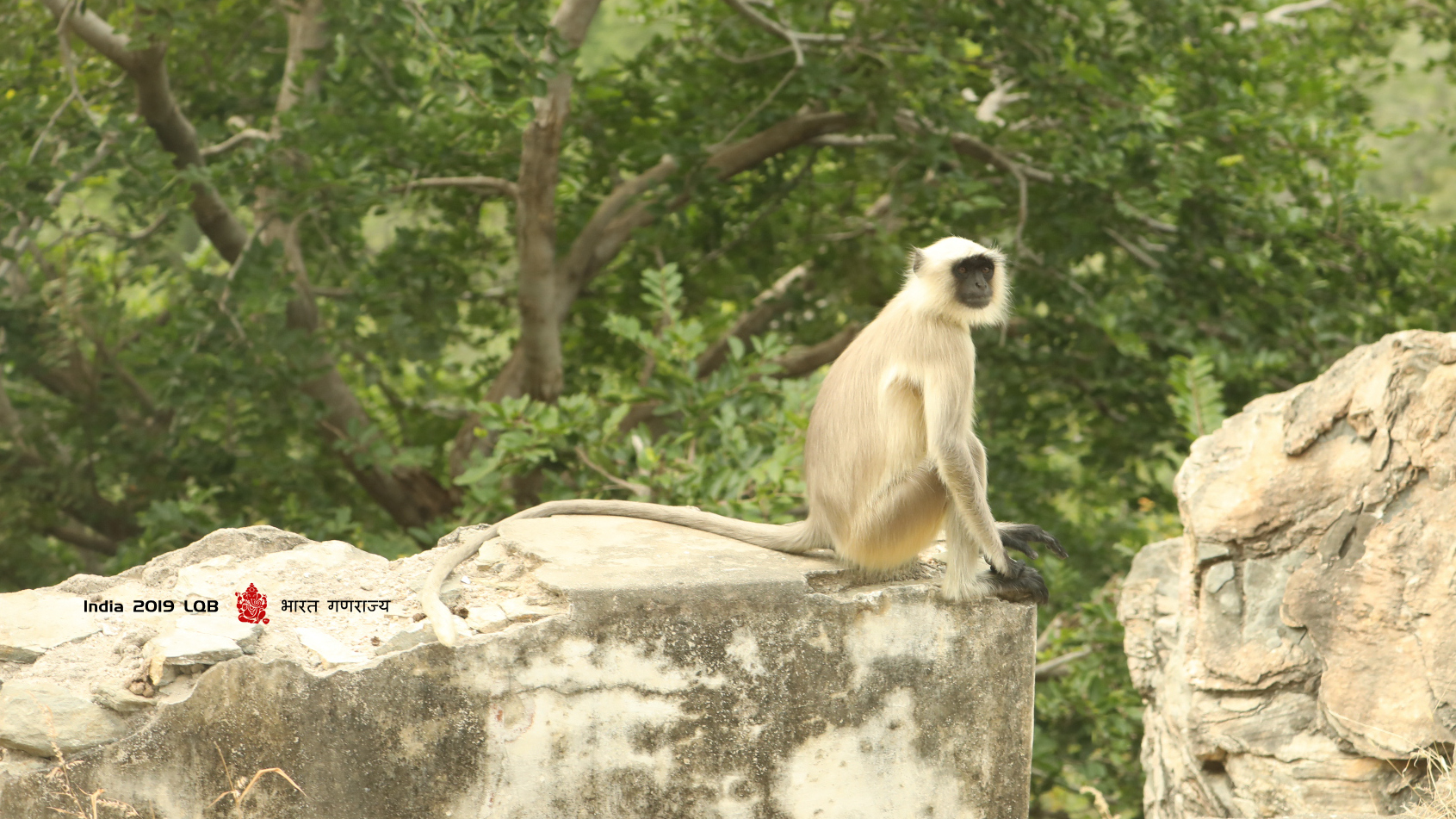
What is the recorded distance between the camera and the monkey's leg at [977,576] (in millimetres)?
2949

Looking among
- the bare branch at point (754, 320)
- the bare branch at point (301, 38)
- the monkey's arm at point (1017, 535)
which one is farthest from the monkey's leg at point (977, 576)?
the bare branch at point (754, 320)

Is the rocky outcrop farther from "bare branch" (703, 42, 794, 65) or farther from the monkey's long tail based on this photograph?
"bare branch" (703, 42, 794, 65)

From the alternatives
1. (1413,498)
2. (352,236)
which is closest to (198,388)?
(352,236)

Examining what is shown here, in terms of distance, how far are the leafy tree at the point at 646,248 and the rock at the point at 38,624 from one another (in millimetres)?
1783

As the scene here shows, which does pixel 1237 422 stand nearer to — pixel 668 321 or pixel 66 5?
pixel 668 321

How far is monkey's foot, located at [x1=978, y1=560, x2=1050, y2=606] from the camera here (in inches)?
118

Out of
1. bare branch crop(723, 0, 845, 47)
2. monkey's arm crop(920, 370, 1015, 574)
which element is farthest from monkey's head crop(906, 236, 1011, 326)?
bare branch crop(723, 0, 845, 47)

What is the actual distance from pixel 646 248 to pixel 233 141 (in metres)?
2.30

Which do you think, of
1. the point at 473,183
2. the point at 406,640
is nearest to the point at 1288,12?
the point at 473,183

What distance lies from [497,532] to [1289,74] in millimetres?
5317

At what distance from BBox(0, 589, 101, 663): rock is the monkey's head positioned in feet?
7.45

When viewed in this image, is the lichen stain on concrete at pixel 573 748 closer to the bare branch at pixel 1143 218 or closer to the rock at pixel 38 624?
the rock at pixel 38 624

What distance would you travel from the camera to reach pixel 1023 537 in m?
3.35

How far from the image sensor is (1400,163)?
15875 mm
